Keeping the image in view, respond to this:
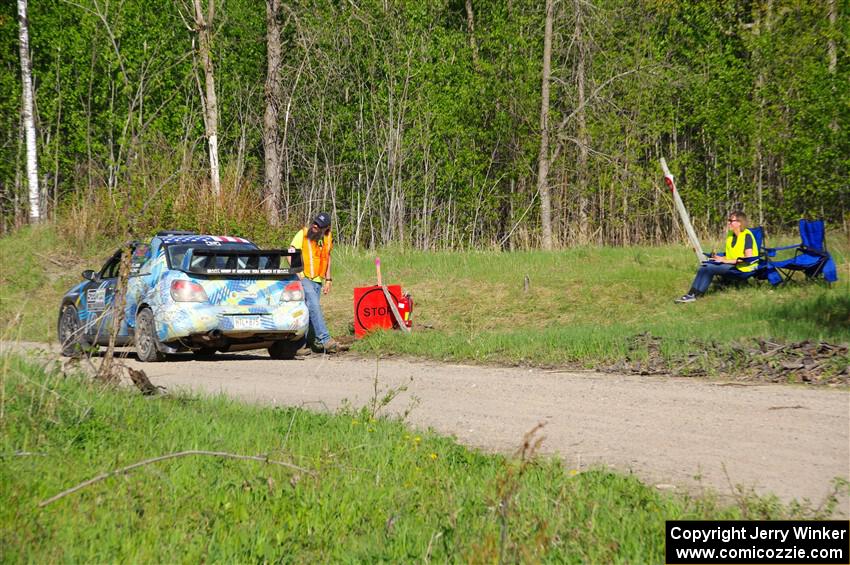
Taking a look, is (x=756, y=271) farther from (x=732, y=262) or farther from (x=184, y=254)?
(x=184, y=254)

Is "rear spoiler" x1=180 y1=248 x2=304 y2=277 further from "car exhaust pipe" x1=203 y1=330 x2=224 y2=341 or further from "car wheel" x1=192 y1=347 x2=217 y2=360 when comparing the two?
"car wheel" x1=192 y1=347 x2=217 y2=360

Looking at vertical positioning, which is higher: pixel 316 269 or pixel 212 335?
pixel 316 269

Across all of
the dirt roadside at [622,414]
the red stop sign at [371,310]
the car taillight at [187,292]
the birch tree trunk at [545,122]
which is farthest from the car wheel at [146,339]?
the birch tree trunk at [545,122]

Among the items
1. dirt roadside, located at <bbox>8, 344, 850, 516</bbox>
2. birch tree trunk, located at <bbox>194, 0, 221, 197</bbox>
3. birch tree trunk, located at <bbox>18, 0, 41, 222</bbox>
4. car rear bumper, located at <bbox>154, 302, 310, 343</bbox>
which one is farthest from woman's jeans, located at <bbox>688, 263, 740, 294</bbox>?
birch tree trunk, located at <bbox>18, 0, 41, 222</bbox>

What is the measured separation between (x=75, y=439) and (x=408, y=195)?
29.8m

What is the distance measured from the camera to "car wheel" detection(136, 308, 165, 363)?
48.1 feet

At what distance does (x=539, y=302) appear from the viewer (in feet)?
62.3

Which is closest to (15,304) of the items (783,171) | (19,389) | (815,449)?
(19,389)

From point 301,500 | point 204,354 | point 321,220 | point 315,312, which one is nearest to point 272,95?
point 321,220

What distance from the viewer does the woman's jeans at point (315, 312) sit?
15.8 meters

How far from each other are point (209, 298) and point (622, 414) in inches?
287

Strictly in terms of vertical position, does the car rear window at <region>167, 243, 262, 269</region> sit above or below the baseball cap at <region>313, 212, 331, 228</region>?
below

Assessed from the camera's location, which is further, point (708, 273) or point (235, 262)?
point (708, 273)

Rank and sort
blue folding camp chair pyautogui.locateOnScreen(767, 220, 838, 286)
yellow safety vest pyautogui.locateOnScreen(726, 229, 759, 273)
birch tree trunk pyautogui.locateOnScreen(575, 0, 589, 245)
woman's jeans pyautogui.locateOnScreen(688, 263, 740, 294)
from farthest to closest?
1. birch tree trunk pyautogui.locateOnScreen(575, 0, 589, 245)
2. yellow safety vest pyautogui.locateOnScreen(726, 229, 759, 273)
3. woman's jeans pyautogui.locateOnScreen(688, 263, 740, 294)
4. blue folding camp chair pyautogui.locateOnScreen(767, 220, 838, 286)
